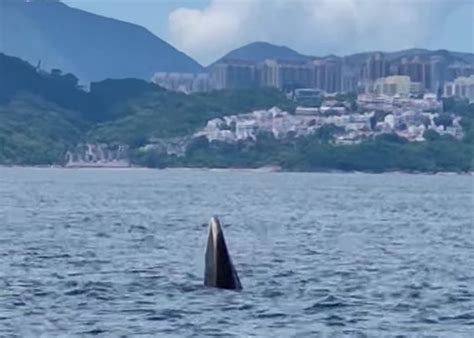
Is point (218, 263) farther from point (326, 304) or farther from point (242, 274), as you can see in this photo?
point (242, 274)

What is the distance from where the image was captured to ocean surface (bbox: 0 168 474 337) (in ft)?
99.8

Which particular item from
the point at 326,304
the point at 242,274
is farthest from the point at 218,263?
the point at 242,274

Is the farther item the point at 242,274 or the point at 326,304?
the point at 242,274

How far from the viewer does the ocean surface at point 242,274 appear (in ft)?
99.8

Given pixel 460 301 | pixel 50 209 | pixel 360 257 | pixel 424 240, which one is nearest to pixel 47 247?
pixel 360 257

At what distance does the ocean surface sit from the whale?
346 millimetres

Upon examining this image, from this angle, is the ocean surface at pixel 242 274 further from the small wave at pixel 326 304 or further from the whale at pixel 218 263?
the whale at pixel 218 263

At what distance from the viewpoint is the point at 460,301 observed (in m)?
35.2

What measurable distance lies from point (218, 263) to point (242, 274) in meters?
5.42

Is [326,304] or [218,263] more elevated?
[218,263]

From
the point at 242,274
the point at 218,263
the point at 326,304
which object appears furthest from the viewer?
the point at 242,274

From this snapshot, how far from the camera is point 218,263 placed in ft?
114

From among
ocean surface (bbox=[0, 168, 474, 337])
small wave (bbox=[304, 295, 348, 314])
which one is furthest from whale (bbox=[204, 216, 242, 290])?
small wave (bbox=[304, 295, 348, 314])

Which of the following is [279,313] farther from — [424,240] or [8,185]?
[8,185]
